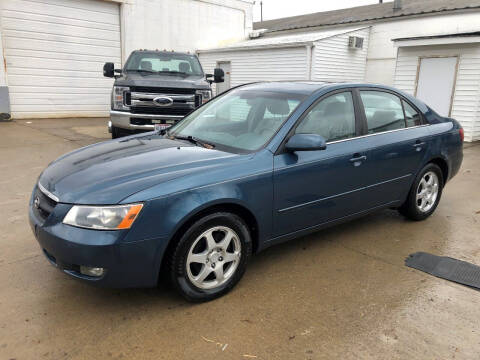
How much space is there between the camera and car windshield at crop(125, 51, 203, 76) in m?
9.31

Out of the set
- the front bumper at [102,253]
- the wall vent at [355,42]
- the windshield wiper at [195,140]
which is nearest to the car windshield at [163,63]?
the windshield wiper at [195,140]

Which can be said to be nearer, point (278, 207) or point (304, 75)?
point (278, 207)

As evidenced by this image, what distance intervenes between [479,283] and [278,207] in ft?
5.89

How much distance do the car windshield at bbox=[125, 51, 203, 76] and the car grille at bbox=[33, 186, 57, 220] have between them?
669cm

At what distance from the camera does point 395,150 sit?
13.8 ft

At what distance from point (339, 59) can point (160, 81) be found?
857cm

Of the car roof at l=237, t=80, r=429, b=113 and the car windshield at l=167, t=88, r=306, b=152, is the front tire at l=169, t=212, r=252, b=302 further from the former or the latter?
the car roof at l=237, t=80, r=429, b=113

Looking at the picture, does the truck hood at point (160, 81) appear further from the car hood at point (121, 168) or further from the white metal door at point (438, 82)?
the white metal door at point (438, 82)

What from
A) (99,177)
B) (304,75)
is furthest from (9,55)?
(99,177)

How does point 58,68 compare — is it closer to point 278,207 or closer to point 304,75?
point 304,75

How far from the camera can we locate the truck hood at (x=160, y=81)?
830 centimetres

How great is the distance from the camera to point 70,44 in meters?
14.0

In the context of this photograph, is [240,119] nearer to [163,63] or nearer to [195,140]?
[195,140]

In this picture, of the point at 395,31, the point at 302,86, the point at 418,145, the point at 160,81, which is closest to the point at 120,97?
the point at 160,81
